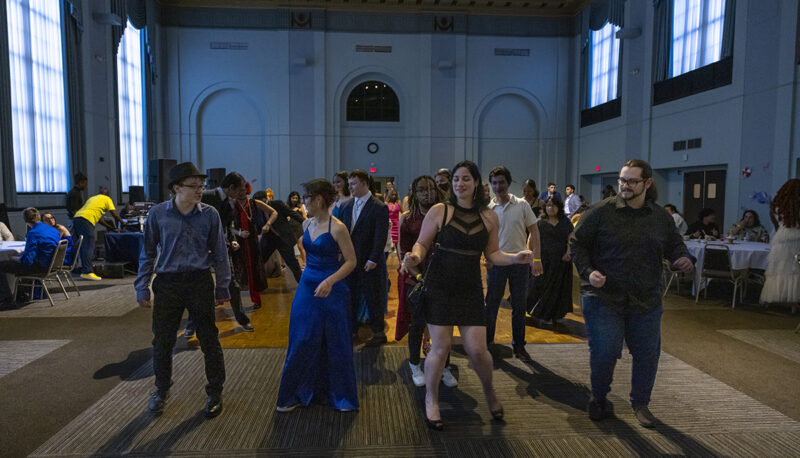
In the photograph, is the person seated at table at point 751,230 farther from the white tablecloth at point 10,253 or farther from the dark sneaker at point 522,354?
the white tablecloth at point 10,253

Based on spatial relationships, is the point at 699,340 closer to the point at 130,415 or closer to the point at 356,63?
the point at 130,415

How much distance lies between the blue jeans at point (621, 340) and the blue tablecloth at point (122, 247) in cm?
795

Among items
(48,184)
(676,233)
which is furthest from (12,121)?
(676,233)

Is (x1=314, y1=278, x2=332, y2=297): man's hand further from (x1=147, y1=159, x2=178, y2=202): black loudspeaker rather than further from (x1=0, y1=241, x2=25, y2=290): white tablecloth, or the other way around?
(x1=147, y1=159, x2=178, y2=202): black loudspeaker

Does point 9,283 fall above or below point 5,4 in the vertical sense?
below

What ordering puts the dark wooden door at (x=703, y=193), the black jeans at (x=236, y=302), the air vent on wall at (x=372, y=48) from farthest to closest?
the air vent on wall at (x=372, y=48) < the dark wooden door at (x=703, y=193) < the black jeans at (x=236, y=302)

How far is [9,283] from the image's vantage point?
6.30 metres

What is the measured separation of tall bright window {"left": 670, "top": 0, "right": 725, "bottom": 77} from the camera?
10203 millimetres

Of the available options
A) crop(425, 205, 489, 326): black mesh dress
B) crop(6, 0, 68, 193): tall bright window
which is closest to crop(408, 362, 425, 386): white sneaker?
crop(425, 205, 489, 326): black mesh dress

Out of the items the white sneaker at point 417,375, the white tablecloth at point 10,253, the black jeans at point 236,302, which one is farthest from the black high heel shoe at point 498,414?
the white tablecloth at point 10,253

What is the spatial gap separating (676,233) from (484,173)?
1412cm

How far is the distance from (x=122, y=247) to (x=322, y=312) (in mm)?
7064

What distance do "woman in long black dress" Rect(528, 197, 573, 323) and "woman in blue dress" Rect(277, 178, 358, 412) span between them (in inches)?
103

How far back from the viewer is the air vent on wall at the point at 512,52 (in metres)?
16.8
